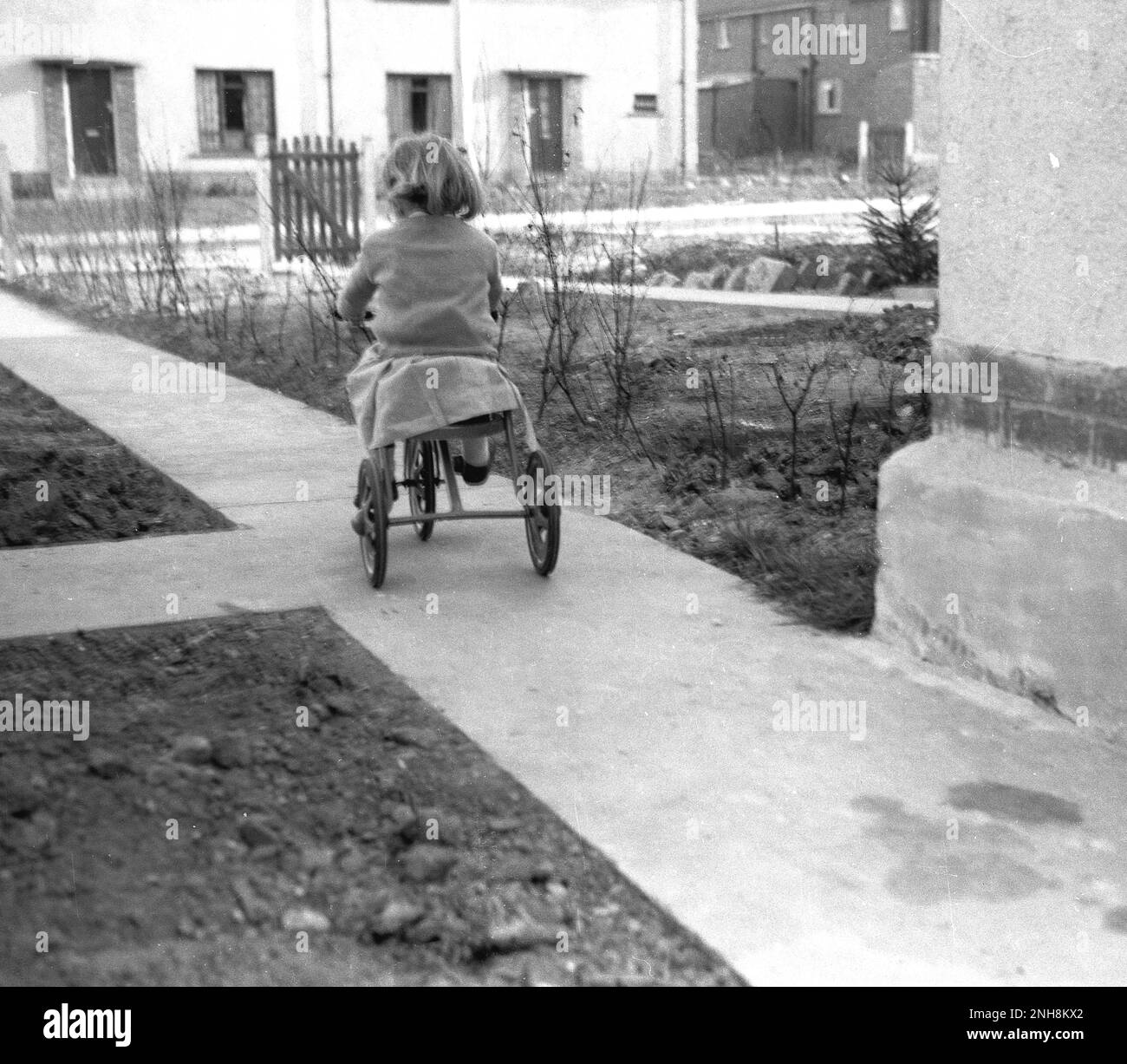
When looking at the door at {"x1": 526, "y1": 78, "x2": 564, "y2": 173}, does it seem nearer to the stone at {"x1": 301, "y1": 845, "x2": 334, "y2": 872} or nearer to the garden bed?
the garden bed

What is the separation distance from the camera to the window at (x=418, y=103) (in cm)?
3528

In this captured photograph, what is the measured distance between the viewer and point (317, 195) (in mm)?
16359

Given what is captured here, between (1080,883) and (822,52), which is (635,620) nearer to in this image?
(1080,883)

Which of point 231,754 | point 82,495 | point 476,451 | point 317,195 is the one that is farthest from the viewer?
point 317,195

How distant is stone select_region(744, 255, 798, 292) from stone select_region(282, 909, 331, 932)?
11156mm

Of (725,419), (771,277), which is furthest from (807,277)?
(725,419)

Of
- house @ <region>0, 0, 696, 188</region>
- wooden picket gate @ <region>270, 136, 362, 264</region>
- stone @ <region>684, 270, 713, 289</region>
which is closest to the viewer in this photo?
stone @ <region>684, 270, 713, 289</region>

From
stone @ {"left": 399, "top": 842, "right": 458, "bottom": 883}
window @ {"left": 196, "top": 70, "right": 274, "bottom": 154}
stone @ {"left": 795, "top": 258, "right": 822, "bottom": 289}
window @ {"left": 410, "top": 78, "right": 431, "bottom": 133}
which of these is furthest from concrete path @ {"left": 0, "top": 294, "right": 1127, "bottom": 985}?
window @ {"left": 410, "top": 78, "right": 431, "bottom": 133}

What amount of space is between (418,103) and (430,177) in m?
32.0

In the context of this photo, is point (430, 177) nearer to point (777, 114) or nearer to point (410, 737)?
point (410, 737)

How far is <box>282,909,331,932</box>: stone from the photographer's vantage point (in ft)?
10.1

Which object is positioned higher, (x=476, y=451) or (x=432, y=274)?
(x=432, y=274)

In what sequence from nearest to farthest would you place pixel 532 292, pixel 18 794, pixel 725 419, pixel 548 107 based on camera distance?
1. pixel 18 794
2. pixel 725 419
3. pixel 532 292
4. pixel 548 107

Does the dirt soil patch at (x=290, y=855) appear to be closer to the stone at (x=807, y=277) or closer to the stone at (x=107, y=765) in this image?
the stone at (x=107, y=765)
